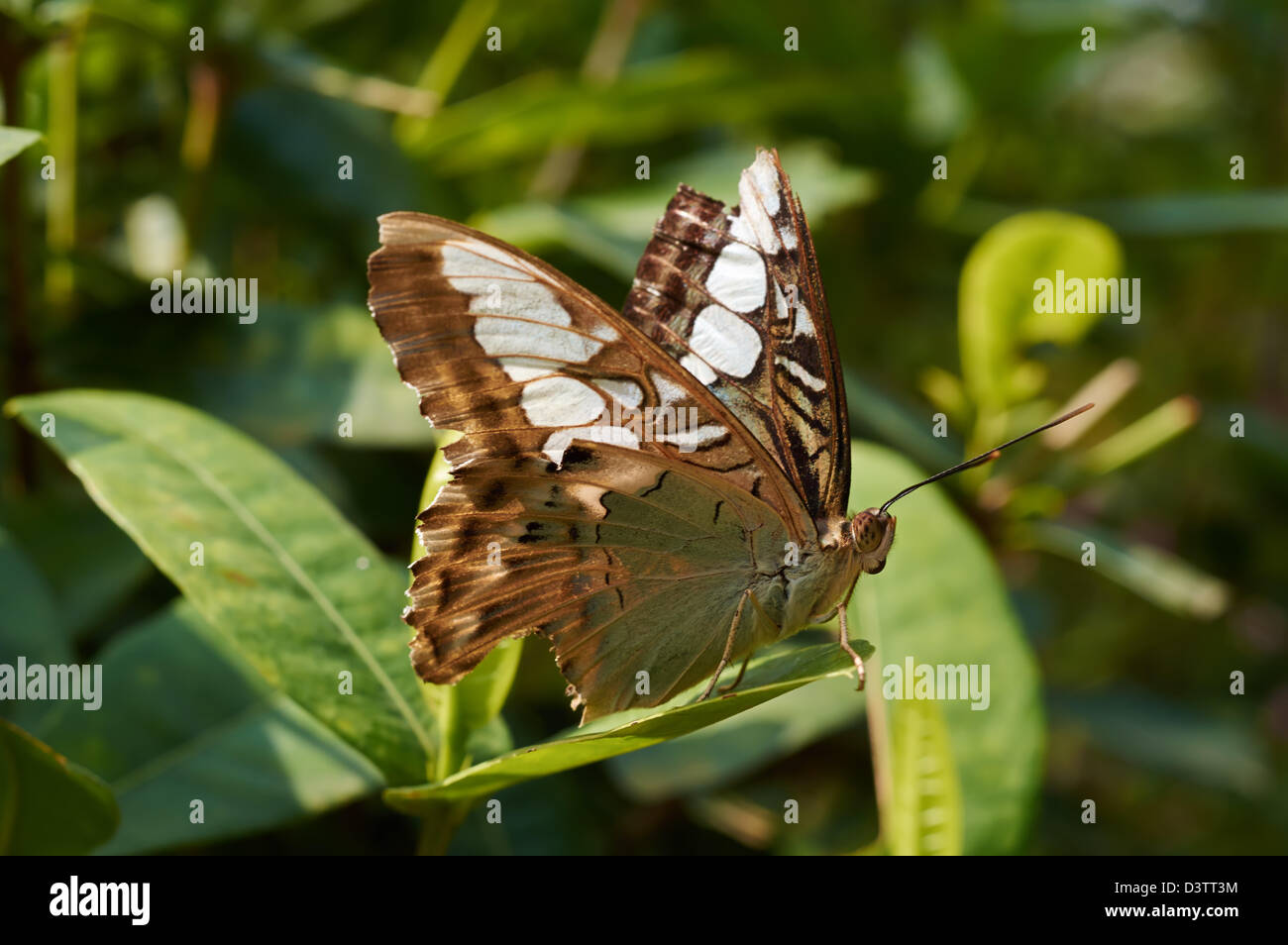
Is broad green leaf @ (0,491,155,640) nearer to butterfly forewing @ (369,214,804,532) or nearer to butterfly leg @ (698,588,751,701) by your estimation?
butterfly forewing @ (369,214,804,532)

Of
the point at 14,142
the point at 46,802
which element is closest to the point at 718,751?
the point at 46,802

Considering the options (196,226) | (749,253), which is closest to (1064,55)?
(749,253)

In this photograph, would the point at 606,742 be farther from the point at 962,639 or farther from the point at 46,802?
the point at 962,639

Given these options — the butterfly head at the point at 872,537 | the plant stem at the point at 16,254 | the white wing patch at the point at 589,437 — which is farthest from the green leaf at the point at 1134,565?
the plant stem at the point at 16,254

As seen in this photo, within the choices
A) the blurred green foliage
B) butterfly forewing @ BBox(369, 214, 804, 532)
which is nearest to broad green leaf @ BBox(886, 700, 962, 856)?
the blurred green foliage

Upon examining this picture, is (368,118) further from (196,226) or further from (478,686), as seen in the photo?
(478,686)

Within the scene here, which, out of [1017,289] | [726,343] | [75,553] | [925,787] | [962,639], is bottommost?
[925,787]

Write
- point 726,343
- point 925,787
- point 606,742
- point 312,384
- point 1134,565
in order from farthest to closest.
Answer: point 1134,565 < point 312,384 < point 726,343 < point 925,787 < point 606,742

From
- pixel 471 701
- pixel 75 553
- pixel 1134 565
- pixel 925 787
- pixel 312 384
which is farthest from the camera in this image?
pixel 1134 565
